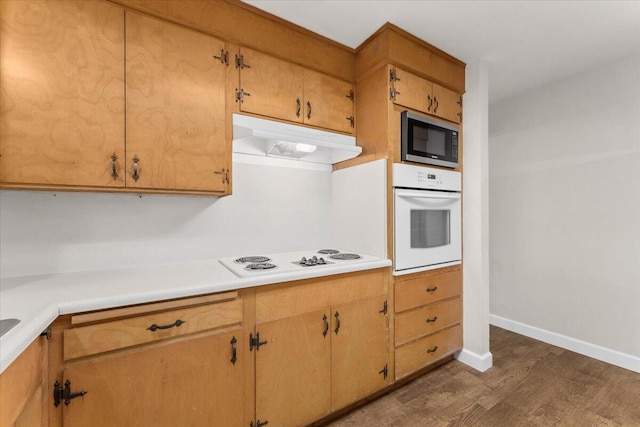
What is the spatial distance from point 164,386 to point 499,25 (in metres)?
2.82

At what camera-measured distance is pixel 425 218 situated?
2115mm

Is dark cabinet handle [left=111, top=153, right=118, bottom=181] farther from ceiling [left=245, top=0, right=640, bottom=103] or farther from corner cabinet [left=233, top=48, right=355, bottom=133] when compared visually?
ceiling [left=245, top=0, right=640, bottom=103]

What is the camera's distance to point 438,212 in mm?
2191

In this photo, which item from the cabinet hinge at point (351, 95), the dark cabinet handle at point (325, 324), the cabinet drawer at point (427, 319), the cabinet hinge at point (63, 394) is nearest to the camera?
the cabinet hinge at point (63, 394)

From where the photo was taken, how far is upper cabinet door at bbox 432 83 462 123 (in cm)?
222

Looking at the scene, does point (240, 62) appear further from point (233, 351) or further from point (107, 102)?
point (233, 351)

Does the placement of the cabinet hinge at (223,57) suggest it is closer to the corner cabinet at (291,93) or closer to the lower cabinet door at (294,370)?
the corner cabinet at (291,93)

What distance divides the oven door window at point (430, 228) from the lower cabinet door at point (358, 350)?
20.5 inches

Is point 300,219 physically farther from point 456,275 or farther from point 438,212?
point 456,275

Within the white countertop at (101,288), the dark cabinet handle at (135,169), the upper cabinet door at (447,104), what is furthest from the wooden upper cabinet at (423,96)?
the dark cabinet handle at (135,169)

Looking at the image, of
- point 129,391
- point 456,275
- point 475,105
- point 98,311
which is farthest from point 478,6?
point 129,391

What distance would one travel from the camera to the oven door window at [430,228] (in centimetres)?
206

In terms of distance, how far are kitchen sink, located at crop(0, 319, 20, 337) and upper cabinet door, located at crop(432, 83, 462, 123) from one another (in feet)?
8.30

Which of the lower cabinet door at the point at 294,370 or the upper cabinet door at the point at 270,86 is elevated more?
the upper cabinet door at the point at 270,86
